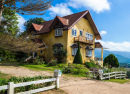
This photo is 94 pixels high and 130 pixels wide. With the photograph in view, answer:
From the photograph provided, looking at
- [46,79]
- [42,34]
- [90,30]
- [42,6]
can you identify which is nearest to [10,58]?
[42,34]

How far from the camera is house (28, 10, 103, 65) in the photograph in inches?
904

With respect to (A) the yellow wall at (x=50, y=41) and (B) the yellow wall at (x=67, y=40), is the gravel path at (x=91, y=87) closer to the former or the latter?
(B) the yellow wall at (x=67, y=40)

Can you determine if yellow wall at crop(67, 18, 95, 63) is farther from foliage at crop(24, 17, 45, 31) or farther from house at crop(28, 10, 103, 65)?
foliage at crop(24, 17, 45, 31)

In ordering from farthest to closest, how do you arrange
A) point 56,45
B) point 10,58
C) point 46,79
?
point 10,58 < point 56,45 < point 46,79

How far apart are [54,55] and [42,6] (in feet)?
48.1

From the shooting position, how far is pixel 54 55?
24.0m

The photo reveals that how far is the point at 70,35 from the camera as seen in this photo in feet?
75.9

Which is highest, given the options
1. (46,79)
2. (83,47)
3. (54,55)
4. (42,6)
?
(42,6)

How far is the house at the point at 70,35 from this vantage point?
75.3 feet

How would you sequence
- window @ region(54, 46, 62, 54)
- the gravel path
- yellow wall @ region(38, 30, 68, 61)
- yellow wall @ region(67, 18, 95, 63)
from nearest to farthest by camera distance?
the gravel path
yellow wall @ region(67, 18, 95, 63)
yellow wall @ region(38, 30, 68, 61)
window @ region(54, 46, 62, 54)

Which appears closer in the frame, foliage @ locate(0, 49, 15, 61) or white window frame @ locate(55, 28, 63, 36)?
white window frame @ locate(55, 28, 63, 36)

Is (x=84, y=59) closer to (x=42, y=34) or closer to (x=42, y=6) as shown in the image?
(x=42, y=34)

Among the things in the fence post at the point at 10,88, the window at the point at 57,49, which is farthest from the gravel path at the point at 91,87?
the window at the point at 57,49

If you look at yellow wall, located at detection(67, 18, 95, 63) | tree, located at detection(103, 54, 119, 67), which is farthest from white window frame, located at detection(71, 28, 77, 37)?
tree, located at detection(103, 54, 119, 67)
